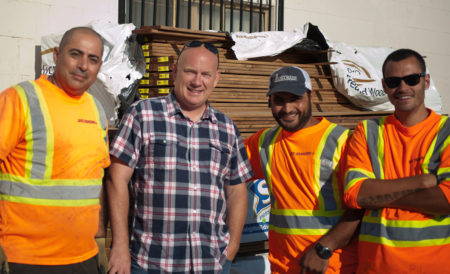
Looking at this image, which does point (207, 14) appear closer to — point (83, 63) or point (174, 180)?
point (83, 63)

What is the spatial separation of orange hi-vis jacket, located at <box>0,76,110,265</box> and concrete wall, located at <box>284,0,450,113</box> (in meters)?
7.02

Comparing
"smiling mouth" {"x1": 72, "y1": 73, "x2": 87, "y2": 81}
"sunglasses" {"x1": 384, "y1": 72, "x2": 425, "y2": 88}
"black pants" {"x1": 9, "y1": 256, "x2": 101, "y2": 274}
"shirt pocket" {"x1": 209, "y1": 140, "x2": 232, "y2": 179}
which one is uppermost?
"sunglasses" {"x1": 384, "y1": 72, "x2": 425, "y2": 88}

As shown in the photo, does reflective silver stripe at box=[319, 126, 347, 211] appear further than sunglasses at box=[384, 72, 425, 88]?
Yes

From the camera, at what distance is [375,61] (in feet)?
25.2

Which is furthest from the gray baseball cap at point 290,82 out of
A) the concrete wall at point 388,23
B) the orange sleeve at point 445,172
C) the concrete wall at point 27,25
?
the concrete wall at point 388,23

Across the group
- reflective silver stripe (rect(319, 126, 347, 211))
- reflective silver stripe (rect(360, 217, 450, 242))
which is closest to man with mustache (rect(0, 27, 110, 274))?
reflective silver stripe (rect(319, 126, 347, 211))

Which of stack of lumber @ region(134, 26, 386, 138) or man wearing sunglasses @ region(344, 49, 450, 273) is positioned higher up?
stack of lumber @ region(134, 26, 386, 138)

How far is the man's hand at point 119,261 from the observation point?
8.20 ft

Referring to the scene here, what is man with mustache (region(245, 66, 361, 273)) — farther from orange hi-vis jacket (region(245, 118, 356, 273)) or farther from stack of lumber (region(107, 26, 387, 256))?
stack of lumber (region(107, 26, 387, 256))

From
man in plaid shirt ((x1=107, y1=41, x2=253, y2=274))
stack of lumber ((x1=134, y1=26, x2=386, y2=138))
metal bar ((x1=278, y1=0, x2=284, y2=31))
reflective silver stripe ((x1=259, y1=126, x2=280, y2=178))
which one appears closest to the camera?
man in plaid shirt ((x1=107, y1=41, x2=253, y2=274))

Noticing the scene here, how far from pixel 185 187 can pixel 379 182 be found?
1.06 metres

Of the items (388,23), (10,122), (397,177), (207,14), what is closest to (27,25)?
(207,14)

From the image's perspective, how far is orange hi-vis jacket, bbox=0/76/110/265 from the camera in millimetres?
2305

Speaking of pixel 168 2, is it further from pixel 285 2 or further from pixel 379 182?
pixel 379 182
